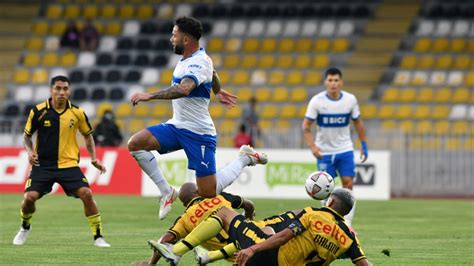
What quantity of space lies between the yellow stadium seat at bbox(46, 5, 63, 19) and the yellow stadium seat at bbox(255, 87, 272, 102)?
28.0ft

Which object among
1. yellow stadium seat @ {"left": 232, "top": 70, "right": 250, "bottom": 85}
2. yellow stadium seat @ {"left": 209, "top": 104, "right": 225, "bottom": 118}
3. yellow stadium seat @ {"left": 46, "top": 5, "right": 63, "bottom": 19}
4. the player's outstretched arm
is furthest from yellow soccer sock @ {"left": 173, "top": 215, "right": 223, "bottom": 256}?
yellow stadium seat @ {"left": 46, "top": 5, "right": 63, "bottom": 19}

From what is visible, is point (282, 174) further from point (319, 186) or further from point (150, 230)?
point (319, 186)

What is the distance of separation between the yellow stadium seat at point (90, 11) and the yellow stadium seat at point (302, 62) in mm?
7575

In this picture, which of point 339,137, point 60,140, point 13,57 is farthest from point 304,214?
point 13,57

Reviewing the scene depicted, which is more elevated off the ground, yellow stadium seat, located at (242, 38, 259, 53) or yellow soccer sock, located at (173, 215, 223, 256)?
yellow stadium seat, located at (242, 38, 259, 53)

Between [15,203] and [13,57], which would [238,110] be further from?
[15,203]

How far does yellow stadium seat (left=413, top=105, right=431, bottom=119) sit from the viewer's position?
110 feet

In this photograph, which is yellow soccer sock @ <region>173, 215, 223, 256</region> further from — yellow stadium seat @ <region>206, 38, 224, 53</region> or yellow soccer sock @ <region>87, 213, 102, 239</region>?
yellow stadium seat @ <region>206, 38, 224, 53</region>

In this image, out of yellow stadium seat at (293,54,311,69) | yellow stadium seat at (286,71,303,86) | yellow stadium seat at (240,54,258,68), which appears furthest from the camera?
yellow stadium seat at (240,54,258,68)

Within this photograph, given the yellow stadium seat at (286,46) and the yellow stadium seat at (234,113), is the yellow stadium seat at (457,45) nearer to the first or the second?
the yellow stadium seat at (286,46)

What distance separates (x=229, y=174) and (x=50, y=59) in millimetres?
25706

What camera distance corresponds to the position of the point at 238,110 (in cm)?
3434

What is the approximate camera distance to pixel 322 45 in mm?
36906

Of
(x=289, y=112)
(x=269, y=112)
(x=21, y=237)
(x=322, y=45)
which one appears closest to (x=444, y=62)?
(x=322, y=45)
